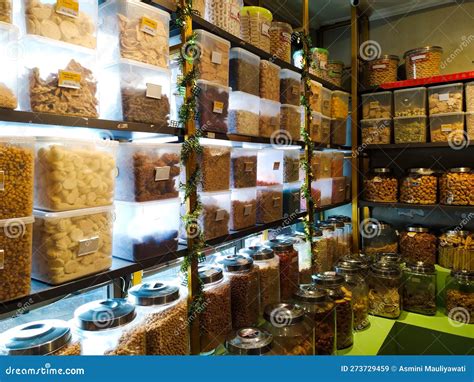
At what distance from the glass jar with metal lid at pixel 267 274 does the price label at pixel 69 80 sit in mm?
1271

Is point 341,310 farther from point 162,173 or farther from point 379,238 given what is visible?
point 379,238

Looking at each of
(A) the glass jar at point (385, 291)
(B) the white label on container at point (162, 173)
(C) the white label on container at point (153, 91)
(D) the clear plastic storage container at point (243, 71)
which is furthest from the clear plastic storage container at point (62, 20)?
(A) the glass jar at point (385, 291)

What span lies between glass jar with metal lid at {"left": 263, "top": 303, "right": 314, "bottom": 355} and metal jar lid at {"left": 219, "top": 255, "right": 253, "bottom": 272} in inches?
10.2

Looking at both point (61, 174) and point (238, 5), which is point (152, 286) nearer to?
point (61, 174)

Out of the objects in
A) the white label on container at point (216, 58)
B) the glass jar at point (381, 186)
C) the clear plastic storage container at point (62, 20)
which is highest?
the white label on container at point (216, 58)

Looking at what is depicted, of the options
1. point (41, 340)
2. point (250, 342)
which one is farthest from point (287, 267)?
point (41, 340)

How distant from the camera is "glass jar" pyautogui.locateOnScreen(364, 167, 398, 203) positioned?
3.05m

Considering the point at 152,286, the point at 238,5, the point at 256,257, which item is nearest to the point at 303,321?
the point at 256,257

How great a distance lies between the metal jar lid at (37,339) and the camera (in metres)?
0.99

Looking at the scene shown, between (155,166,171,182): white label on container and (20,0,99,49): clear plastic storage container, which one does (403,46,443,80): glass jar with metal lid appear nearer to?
(155,166,171,182): white label on container

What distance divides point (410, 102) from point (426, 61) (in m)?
0.35

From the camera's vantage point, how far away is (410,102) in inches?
115

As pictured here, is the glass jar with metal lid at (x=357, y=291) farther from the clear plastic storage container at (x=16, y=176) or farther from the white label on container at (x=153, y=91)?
the clear plastic storage container at (x=16, y=176)

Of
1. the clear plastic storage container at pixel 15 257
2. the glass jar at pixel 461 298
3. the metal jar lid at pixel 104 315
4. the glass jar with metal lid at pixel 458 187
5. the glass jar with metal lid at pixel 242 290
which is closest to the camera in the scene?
the clear plastic storage container at pixel 15 257
